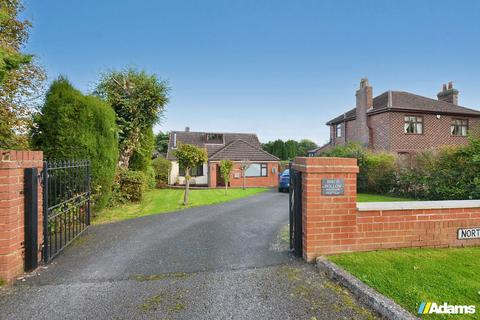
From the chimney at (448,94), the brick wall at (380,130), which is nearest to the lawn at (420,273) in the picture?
the brick wall at (380,130)

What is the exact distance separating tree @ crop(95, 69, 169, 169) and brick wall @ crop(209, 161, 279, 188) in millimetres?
10378

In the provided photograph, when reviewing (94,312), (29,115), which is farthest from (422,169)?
(29,115)

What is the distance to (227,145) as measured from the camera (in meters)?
25.2

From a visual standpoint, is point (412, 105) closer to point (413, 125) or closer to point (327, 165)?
point (413, 125)

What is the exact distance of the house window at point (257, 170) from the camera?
2358 centimetres

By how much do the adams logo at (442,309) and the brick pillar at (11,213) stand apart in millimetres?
5328

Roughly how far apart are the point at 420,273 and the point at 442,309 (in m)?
0.92

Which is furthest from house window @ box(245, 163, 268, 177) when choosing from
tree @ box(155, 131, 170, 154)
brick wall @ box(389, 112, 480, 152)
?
tree @ box(155, 131, 170, 154)

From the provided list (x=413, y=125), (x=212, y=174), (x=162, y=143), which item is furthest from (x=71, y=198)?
(x=162, y=143)

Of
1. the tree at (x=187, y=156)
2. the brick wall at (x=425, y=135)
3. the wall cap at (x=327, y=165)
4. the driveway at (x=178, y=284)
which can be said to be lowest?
the driveway at (x=178, y=284)

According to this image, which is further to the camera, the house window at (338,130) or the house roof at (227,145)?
the house window at (338,130)

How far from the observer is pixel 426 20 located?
10.1 m

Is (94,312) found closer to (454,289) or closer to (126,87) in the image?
(454,289)

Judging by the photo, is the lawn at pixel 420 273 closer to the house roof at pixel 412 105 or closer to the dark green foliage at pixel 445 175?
the dark green foliage at pixel 445 175
